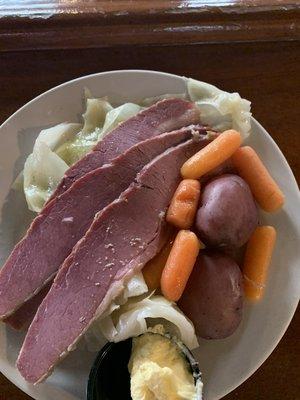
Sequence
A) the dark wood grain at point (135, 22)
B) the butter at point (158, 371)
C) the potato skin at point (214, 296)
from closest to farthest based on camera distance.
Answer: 1. the butter at point (158, 371)
2. the potato skin at point (214, 296)
3. the dark wood grain at point (135, 22)

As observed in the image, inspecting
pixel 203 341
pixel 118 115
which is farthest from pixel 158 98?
pixel 203 341

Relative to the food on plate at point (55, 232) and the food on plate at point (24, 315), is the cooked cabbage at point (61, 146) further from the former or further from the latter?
the food on plate at point (24, 315)

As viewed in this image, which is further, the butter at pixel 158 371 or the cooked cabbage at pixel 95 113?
the cooked cabbage at pixel 95 113

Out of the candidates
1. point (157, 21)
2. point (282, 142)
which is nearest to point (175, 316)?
point (282, 142)

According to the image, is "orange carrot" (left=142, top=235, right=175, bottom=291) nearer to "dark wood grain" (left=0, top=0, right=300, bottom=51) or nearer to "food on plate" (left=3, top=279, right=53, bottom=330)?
"food on plate" (left=3, top=279, right=53, bottom=330)

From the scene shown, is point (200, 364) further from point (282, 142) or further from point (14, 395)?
point (282, 142)

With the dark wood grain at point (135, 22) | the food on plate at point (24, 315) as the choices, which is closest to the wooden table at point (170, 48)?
the dark wood grain at point (135, 22)

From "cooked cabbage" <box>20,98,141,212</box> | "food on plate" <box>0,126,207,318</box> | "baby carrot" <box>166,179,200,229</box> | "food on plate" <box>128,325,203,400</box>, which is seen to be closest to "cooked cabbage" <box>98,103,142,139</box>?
"cooked cabbage" <box>20,98,141,212</box>
